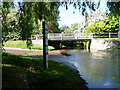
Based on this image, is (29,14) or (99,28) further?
(99,28)

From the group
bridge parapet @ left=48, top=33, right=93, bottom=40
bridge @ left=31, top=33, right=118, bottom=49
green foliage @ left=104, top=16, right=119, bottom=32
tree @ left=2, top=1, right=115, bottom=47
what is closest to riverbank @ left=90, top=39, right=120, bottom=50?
bridge @ left=31, top=33, right=118, bottom=49

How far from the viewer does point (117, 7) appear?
15.1 feet

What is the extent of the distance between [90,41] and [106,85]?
1791cm

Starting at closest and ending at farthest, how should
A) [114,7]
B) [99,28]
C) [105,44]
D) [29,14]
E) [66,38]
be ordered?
[29,14] < [114,7] < [105,44] < [66,38] < [99,28]

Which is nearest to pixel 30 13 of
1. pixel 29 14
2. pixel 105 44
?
pixel 29 14

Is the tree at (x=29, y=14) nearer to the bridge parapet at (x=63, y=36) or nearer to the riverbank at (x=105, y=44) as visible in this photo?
the riverbank at (x=105, y=44)

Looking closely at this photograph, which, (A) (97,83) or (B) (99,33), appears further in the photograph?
(B) (99,33)

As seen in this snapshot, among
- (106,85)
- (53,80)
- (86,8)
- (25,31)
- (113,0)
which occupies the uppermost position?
(113,0)

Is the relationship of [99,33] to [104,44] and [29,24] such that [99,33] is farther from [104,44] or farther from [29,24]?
[29,24]

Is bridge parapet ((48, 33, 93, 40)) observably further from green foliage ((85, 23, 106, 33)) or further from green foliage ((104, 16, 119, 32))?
green foliage ((104, 16, 119, 32))

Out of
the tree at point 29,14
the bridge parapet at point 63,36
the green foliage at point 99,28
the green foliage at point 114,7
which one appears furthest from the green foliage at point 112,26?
the tree at point 29,14

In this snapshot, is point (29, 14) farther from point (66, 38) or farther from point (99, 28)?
point (99, 28)

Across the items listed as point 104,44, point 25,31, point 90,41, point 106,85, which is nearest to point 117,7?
point 106,85

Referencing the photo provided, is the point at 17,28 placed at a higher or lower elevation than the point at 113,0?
lower
